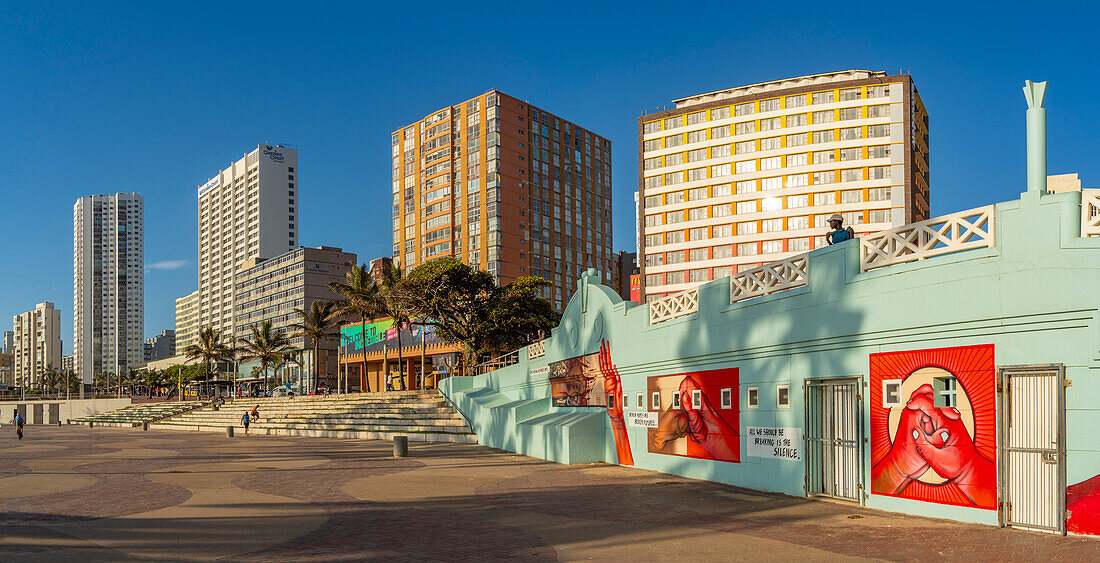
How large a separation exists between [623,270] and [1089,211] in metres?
118

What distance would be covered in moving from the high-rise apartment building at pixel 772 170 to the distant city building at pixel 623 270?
36.2 metres

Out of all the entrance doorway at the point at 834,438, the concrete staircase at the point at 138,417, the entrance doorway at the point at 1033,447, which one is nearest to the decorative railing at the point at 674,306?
the entrance doorway at the point at 834,438

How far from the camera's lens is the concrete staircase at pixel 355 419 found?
39.6 meters

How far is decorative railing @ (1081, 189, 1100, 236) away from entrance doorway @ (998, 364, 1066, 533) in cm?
199

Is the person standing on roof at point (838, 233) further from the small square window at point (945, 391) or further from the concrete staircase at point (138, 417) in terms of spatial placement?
the concrete staircase at point (138, 417)

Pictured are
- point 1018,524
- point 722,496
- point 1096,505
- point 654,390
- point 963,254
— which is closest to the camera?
point 1096,505

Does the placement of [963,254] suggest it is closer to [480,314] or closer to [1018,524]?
[1018,524]

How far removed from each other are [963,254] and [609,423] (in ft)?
45.8

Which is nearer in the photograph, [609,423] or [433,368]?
[609,423]

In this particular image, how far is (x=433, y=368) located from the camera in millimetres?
89750

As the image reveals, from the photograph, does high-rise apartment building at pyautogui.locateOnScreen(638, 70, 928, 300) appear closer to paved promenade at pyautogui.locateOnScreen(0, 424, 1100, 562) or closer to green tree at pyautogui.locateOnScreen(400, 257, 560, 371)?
green tree at pyautogui.locateOnScreen(400, 257, 560, 371)

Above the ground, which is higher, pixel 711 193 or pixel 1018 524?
pixel 711 193

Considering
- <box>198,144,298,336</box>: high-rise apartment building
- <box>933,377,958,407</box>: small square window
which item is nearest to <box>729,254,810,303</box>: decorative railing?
<box>933,377,958,407</box>: small square window

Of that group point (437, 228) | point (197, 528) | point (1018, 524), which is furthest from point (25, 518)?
point (437, 228)
